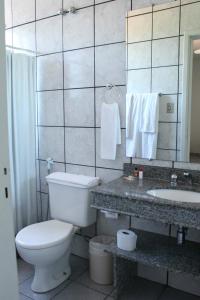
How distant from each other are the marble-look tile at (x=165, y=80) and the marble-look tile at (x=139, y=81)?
46mm

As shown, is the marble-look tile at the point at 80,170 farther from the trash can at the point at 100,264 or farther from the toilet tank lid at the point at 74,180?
the trash can at the point at 100,264

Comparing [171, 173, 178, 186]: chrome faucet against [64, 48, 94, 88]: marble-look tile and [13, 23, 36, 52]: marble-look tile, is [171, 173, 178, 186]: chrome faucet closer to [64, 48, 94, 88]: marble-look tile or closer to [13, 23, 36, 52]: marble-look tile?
[64, 48, 94, 88]: marble-look tile

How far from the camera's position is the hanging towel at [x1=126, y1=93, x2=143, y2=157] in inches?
82.9

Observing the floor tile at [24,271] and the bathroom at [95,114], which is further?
the floor tile at [24,271]

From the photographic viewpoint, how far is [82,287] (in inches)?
84.4

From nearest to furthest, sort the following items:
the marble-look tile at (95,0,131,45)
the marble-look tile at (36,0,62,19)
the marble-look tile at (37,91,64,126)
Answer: the marble-look tile at (95,0,131,45), the marble-look tile at (36,0,62,19), the marble-look tile at (37,91,64,126)

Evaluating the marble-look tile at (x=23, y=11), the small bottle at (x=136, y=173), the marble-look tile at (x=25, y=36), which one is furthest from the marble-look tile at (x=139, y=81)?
the marble-look tile at (x=23, y=11)

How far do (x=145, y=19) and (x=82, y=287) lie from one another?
6.76ft

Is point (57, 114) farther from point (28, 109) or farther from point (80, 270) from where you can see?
point (80, 270)

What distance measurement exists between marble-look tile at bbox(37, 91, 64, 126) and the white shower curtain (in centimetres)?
7

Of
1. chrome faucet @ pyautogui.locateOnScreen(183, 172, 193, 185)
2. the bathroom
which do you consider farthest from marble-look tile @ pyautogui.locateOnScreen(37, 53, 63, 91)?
chrome faucet @ pyautogui.locateOnScreen(183, 172, 193, 185)

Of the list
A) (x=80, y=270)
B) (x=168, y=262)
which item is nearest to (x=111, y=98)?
(x=168, y=262)

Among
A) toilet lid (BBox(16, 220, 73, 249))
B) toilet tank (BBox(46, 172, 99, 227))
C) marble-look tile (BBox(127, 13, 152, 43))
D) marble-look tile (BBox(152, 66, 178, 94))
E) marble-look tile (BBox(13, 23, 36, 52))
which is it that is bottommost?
toilet lid (BBox(16, 220, 73, 249))

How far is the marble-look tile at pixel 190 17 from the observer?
1.83 m
